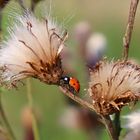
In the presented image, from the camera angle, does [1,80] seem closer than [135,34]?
Yes

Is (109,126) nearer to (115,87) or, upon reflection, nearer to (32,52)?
(115,87)

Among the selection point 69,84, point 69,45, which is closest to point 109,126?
point 69,84

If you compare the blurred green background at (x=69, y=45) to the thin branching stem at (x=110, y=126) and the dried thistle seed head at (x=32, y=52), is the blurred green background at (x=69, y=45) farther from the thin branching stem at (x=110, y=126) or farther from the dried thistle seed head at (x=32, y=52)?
the thin branching stem at (x=110, y=126)

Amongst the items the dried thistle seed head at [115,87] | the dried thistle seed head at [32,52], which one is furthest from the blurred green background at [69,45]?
the dried thistle seed head at [115,87]

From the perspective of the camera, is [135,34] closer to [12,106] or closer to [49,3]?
[12,106]

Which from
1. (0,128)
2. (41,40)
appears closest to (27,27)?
(41,40)

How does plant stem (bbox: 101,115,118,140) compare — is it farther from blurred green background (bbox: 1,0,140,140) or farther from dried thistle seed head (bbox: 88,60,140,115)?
blurred green background (bbox: 1,0,140,140)
